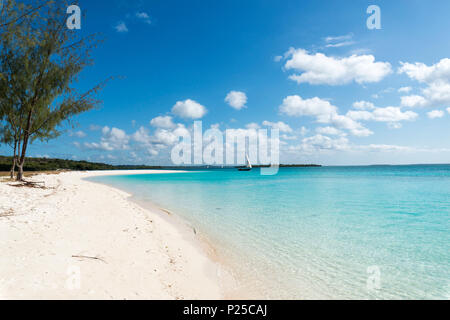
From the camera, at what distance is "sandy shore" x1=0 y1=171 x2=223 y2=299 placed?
12.0ft

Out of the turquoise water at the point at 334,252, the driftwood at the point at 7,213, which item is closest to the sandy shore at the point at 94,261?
the driftwood at the point at 7,213

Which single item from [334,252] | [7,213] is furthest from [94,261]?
[334,252]

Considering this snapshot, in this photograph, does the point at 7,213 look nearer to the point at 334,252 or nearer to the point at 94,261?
the point at 94,261

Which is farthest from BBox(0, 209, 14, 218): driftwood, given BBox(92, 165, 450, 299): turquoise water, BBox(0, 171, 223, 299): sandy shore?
BBox(92, 165, 450, 299): turquoise water

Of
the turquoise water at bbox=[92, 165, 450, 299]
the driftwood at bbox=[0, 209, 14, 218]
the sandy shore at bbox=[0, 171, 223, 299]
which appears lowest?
the turquoise water at bbox=[92, 165, 450, 299]

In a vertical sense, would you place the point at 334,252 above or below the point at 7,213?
below

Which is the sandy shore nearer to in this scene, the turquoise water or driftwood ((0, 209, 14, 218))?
driftwood ((0, 209, 14, 218))

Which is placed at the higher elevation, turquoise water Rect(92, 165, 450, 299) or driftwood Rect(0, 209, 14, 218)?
driftwood Rect(0, 209, 14, 218)

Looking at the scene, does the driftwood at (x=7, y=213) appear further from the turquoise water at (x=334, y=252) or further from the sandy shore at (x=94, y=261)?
the turquoise water at (x=334, y=252)

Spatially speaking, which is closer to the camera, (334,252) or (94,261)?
(94,261)

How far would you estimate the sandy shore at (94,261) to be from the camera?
3.64 metres

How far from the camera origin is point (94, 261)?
4.72 m
